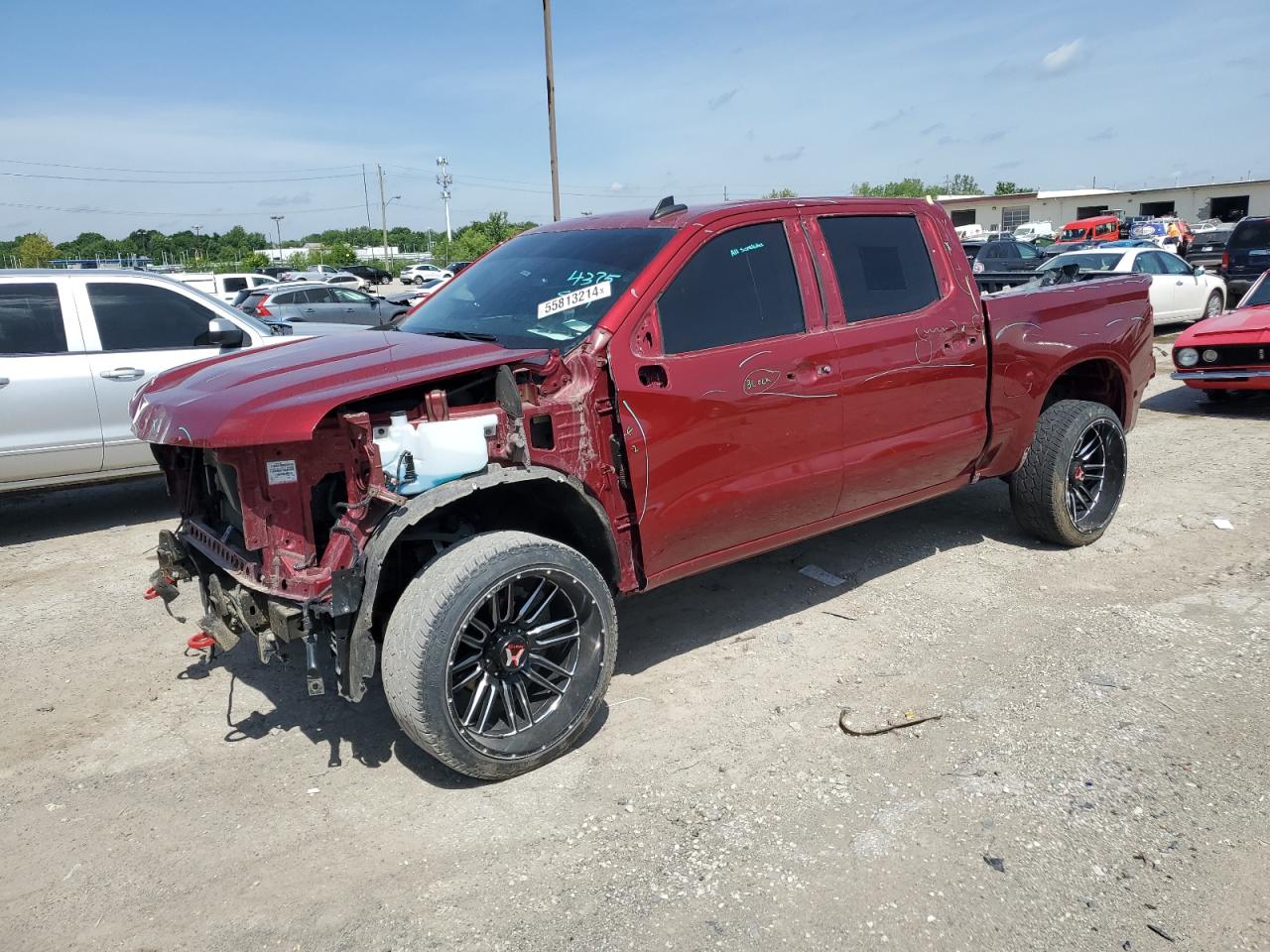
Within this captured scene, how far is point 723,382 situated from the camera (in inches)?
150

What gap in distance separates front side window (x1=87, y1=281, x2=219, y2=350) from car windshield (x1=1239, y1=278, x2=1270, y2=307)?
1035cm

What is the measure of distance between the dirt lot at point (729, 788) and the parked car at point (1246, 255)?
15.7 meters

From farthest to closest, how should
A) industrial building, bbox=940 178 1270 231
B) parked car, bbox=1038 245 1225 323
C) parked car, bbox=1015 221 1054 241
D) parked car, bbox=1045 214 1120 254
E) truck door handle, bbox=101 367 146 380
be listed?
industrial building, bbox=940 178 1270 231 → parked car, bbox=1015 221 1054 241 → parked car, bbox=1045 214 1120 254 → parked car, bbox=1038 245 1225 323 → truck door handle, bbox=101 367 146 380

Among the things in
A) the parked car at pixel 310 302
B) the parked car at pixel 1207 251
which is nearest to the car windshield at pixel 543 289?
the parked car at pixel 310 302

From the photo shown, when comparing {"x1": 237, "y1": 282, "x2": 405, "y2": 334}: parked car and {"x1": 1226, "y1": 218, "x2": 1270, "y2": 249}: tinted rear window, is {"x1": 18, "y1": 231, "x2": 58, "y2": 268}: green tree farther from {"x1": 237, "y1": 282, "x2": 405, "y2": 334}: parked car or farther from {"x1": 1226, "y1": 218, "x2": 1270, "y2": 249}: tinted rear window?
{"x1": 1226, "y1": 218, "x2": 1270, "y2": 249}: tinted rear window

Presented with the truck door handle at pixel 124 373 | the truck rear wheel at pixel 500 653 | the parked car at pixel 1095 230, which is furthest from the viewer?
the parked car at pixel 1095 230

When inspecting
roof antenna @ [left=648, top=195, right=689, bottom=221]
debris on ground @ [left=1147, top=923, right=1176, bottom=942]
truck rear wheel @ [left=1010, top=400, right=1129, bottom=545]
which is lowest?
debris on ground @ [left=1147, top=923, right=1176, bottom=942]

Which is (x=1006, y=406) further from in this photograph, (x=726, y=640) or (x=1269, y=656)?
(x=726, y=640)

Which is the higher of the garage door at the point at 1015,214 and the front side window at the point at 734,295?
the garage door at the point at 1015,214

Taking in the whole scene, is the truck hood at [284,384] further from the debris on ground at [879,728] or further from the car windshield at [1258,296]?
the car windshield at [1258,296]

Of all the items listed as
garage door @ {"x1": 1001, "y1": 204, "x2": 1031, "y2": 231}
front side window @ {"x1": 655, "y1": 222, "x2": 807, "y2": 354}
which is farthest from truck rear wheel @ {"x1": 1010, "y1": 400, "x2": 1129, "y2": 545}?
garage door @ {"x1": 1001, "y1": 204, "x2": 1031, "y2": 231}

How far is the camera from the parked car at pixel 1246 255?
17719mm

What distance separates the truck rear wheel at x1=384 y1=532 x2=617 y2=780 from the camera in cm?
308

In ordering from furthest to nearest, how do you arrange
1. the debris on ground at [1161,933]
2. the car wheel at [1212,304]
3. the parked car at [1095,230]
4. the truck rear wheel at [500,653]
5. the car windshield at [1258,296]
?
the parked car at [1095,230], the car wheel at [1212,304], the car windshield at [1258,296], the truck rear wheel at [500,653], the debris on ground at [1161,933]
